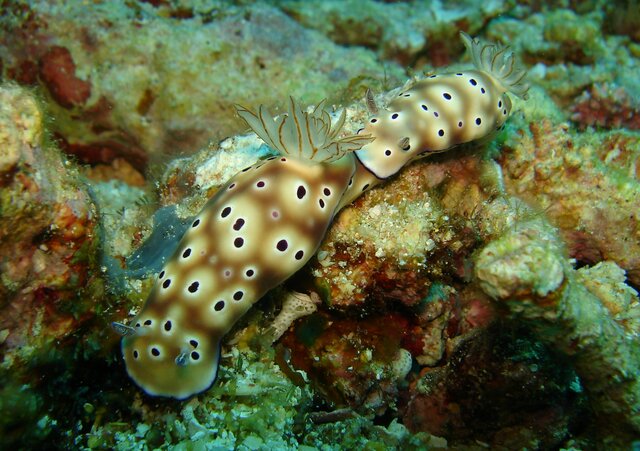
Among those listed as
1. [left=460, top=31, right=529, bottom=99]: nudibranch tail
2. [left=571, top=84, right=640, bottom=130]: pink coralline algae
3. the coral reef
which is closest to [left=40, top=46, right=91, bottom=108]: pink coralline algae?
[left=460, top=31, right=529, bottom=99]: nudibranch tail

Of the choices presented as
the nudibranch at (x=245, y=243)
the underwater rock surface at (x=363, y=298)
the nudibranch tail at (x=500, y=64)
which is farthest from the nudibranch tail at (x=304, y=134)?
the nudibranch tail at (x=500, y=64)

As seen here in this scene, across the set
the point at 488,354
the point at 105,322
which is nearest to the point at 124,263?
the point at 105,322

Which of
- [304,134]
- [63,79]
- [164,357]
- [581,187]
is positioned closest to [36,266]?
[164,357]

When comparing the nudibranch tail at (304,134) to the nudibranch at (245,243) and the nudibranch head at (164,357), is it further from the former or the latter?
the nudibranch head at (164,357)

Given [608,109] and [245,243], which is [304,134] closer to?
[245,243]

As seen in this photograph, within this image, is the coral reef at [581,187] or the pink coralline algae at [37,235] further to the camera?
the coral reef at [581,187]

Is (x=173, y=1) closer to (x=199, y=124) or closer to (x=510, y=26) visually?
(x=199, y=124)
